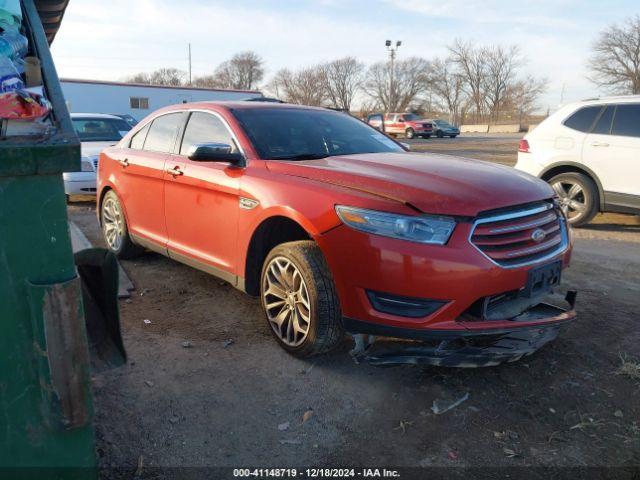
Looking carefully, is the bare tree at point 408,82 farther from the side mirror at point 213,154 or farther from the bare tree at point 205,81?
the side mirror at point 213,154

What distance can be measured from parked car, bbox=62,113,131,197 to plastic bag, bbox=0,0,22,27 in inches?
256

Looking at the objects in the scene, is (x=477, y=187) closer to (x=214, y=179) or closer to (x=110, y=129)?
(x=214, y=179)

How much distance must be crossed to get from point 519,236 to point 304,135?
1.85 meters

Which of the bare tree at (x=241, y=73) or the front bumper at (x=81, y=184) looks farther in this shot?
the bare tree at (x=241, y=73)

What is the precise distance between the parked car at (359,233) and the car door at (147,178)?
26 cm

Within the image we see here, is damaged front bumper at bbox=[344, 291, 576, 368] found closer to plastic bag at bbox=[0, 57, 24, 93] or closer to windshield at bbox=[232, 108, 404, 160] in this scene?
windshield at bbox=[232, 108, 404, 160]

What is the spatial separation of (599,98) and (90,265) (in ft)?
24.0

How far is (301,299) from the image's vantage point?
318 cm

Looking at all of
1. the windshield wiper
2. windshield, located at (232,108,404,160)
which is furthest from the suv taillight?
the windshield wiper

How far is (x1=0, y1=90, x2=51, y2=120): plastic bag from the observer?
1575 mm

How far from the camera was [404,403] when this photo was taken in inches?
114

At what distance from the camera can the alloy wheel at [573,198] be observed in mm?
7137

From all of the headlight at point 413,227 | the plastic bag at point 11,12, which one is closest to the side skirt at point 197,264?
the headlight at point 413,227

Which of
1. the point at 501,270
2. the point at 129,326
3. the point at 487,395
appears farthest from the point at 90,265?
the point at 487,395
